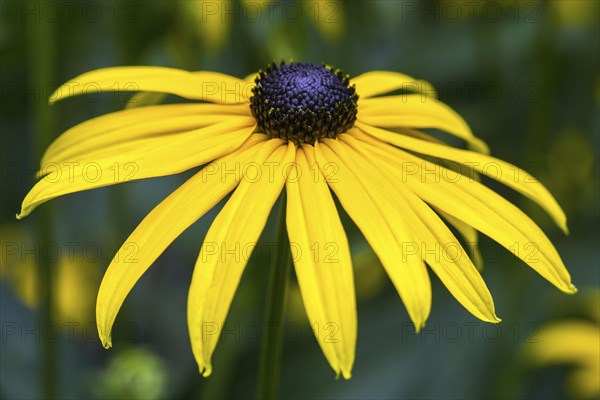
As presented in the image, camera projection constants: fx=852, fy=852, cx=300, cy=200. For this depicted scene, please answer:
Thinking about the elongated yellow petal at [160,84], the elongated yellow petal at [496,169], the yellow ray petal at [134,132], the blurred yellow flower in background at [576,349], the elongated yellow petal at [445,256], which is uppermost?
the elongated yellow petal at [160,84]

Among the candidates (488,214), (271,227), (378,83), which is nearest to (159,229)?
(488,214)

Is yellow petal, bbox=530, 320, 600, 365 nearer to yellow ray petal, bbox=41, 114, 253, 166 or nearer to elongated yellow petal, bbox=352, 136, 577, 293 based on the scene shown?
elongated yellow petal, bbox=352, 136, 577, 293

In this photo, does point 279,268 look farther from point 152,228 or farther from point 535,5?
point 535,5

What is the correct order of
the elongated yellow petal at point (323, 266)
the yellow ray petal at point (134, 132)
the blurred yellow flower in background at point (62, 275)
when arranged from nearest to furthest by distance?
Answer: the elongated yellow petal at point (323, 266), the yellow ray petal at point (134, 132), the blurred yellow flower in background at point (62, 275)

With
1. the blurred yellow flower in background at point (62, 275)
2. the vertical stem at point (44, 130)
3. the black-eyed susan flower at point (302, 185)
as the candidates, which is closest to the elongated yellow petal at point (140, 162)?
the black-eyed susan flower at point (302, 185)

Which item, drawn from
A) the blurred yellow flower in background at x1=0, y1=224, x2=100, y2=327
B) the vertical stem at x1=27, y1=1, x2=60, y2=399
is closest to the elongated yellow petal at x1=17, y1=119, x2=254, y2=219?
the vertical stem at x1=27, y1=1, x2=60, y2=399

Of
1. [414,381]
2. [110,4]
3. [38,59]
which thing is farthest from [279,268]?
[110,4]

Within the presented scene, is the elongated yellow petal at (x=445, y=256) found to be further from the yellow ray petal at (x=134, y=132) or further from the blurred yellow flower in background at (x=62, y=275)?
the blurred yellow flower in background at (x=62, y=275)
